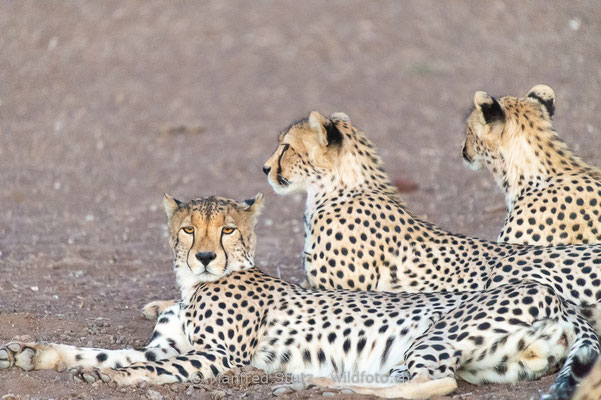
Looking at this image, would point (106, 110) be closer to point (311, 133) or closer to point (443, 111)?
point (443, 111)

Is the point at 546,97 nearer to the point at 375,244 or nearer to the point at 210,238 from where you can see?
the point at 375,244

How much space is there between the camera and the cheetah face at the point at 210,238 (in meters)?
5.11

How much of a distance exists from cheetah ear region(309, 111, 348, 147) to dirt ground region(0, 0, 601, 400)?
5.11 ft

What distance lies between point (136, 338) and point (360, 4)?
10065 mm

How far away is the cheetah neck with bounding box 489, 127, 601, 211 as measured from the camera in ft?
20.2

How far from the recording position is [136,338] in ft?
18.0

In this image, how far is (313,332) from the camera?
195 inches

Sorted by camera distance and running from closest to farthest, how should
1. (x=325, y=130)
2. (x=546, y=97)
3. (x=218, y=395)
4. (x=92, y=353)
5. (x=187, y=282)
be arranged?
(x=218, y=395) < (x=92, y=353) < (x=187, y=282) < (x=325, y=130) < (x=546, y=97)

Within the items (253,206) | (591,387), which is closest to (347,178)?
(253,206)

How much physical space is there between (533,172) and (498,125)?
0.38 meters

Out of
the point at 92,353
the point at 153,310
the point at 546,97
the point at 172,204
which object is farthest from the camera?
the point at 546,97

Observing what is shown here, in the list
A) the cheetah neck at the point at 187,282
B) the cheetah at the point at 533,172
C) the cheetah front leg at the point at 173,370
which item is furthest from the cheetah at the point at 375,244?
the cheetah front leg at the point at 173,370

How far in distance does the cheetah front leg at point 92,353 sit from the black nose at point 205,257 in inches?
13.4

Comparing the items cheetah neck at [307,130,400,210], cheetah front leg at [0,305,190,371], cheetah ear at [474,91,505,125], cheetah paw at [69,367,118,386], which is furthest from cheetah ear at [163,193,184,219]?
cheetah ear at [474,91,505,125]
